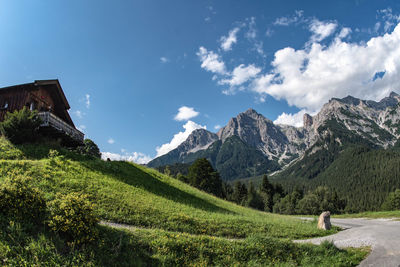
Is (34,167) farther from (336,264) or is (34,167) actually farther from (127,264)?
(336,264)

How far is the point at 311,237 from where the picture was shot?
17.2 m

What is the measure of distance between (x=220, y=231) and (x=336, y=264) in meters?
6.35

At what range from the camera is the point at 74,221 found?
844cm

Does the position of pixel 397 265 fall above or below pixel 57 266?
below

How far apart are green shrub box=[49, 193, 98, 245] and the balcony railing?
18442 mm

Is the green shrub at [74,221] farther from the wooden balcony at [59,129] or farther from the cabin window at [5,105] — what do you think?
the cabin window at [5,105]

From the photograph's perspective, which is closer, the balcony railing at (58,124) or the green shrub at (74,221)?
the green shrub at (74,221)

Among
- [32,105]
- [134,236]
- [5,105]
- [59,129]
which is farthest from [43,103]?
[134,236]

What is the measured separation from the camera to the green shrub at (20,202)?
27.0 feet

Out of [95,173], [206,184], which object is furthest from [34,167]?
[206,184]

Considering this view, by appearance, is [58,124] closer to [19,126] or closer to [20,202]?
[19,126]

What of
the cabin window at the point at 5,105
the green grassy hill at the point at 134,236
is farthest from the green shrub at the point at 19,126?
the cabin window at the point at 5,105

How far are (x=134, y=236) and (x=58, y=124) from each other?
21.3 meters

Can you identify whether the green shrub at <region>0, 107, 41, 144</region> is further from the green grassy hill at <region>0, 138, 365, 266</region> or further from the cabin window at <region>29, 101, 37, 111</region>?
the cabin window at <region>29, 101, 37, 111</region>
